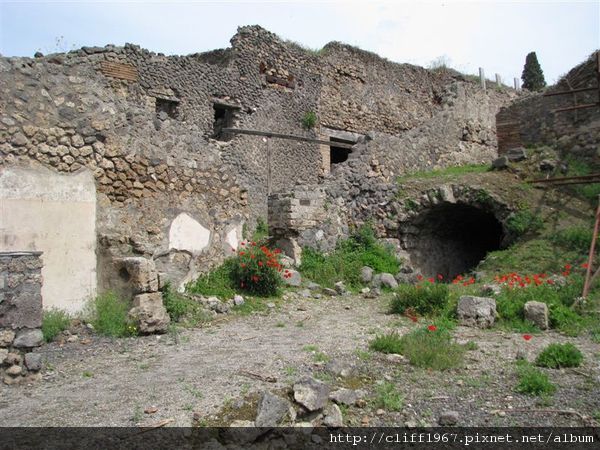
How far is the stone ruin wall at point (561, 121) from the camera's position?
462 inches

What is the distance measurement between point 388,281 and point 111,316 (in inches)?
198

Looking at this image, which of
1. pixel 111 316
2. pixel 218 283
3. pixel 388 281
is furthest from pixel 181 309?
pixel 388 281

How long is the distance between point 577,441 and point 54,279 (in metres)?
5.51

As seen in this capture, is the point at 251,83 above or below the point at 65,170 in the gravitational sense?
above

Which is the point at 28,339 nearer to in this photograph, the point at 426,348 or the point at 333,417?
the point at 333,417

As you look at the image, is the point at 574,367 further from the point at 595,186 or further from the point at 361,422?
the point at 595,186

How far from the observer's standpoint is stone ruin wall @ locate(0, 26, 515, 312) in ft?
22.5

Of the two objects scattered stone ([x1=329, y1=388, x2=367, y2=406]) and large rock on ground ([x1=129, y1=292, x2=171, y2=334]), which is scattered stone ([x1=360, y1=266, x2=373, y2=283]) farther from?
scattered stone ([x1=329, y1=388, x2=367, y2=406])

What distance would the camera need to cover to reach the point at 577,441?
3691 millimetres

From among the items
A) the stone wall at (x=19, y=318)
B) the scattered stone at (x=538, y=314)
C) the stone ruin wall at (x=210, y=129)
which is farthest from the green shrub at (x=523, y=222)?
the stone wall at (x=19, y=318)

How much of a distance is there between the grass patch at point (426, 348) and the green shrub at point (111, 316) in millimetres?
2799

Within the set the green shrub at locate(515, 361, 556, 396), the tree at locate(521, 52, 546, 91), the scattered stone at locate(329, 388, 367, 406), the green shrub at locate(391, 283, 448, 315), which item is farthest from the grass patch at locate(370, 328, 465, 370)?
the tree at locate(521, 52, 546, 91)

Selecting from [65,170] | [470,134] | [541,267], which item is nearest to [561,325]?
[541,267]

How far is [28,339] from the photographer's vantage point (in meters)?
4.85
